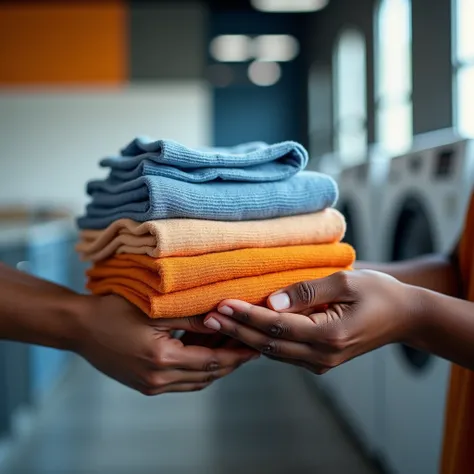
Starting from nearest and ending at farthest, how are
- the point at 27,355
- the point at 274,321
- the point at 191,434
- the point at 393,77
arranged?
the point at 274,321 < the point at 191,434 < the point at 27,355 < the point at 393,77

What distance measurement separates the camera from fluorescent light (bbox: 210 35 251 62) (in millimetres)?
6816

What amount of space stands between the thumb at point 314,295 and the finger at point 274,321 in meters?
0.02

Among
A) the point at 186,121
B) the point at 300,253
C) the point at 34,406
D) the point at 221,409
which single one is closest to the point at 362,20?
the point at 186,121

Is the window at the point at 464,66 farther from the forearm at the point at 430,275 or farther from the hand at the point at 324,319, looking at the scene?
the hand at the point at 324,319

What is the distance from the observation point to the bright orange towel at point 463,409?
0.91 m

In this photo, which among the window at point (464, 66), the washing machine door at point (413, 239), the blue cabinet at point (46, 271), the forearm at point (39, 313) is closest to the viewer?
the forearm at point (39, 313)

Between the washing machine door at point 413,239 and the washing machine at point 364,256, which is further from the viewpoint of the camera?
the washing machine at point 364,256

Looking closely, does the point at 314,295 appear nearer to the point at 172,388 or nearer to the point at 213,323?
the point at 213,323

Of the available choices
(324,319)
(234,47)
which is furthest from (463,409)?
(234,47)

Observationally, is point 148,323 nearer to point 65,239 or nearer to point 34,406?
point 34,406

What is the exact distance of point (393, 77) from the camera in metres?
4.25

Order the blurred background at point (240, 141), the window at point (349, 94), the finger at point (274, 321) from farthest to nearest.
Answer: the window at point (349, 94) → the blurred background at point (240, 141) → the finger at point (274, 321)

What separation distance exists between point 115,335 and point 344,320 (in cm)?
29

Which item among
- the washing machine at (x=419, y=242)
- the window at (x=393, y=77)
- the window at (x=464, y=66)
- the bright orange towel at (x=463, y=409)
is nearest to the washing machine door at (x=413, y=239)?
the washing machine at (x=419, y=242)
